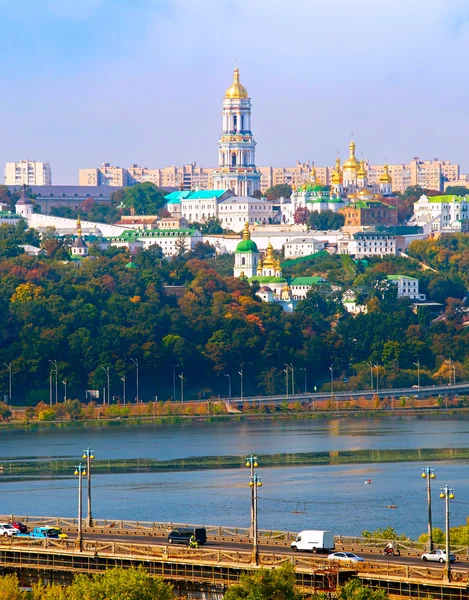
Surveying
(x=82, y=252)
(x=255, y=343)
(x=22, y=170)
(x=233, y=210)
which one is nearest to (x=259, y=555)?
(x=255, y=343)

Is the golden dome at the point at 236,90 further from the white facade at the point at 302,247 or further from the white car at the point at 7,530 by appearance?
the white car at the point at 7,530

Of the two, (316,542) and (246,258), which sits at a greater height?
(246,258)

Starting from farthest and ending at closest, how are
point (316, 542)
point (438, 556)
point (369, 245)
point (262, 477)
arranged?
point (369, 245) < point (262, 477) < point (316, 542) < point (438, 556)

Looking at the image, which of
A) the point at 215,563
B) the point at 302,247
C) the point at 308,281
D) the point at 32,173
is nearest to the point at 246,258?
the point at 308,281

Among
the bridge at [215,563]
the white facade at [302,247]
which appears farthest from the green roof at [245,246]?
the bridge at [215,563]

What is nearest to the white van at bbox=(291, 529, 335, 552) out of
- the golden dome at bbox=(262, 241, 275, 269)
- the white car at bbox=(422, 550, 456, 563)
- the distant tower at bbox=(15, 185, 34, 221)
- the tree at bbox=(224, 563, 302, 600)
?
the white car at bbox=(422, 550, 456, 563)

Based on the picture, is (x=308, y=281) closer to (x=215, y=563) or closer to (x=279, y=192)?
(x=279, y=192)

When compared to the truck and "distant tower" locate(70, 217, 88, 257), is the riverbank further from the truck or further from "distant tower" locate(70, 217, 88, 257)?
"distant tower" locate(70, 217, 88, 257)
